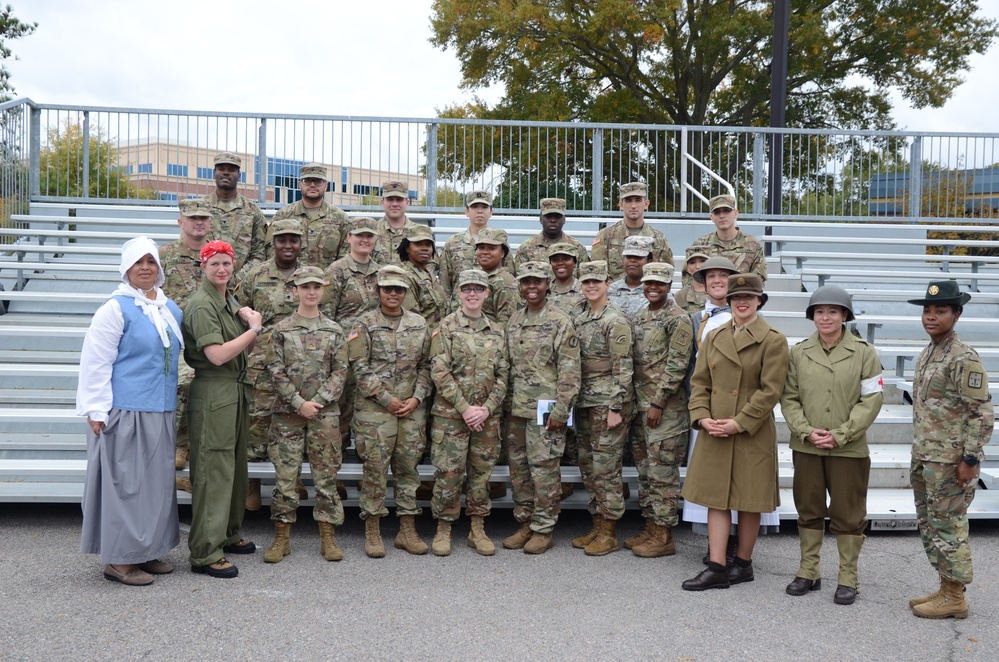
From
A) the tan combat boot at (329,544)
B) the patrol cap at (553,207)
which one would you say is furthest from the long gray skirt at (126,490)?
the patrol cap at (553,207)

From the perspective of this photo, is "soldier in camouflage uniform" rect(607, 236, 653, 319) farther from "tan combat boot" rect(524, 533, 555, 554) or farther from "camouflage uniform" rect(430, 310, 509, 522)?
"tan combat boot" rect(524, 533, 555, 554)

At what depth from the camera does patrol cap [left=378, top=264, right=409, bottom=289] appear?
607cm

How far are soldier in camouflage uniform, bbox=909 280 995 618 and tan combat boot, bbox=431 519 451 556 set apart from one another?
2.95m

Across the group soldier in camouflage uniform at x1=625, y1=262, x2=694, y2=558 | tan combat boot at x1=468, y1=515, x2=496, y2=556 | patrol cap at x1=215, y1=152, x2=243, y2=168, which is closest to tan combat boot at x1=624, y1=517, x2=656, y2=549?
soldier in camouflage uniform at x1=625, y1=262, x2=694, y2=558

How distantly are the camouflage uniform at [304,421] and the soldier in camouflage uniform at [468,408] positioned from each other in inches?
27.8

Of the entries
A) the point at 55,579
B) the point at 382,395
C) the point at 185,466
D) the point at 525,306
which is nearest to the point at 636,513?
the point at 525,306

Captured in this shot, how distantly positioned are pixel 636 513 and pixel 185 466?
A: 3.61 metres

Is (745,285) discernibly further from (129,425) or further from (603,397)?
(129,425)

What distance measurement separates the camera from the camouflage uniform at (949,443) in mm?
4938

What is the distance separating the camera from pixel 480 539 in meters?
6.18

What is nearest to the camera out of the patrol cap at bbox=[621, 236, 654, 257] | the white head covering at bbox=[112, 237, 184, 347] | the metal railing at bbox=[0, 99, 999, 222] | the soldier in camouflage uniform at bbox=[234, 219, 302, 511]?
the white head covering at bbox=[112, 237, 184, 347]

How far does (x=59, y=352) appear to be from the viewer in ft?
27.0

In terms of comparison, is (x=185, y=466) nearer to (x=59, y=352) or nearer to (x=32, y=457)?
(x=32, y=457)

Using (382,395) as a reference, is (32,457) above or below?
below
